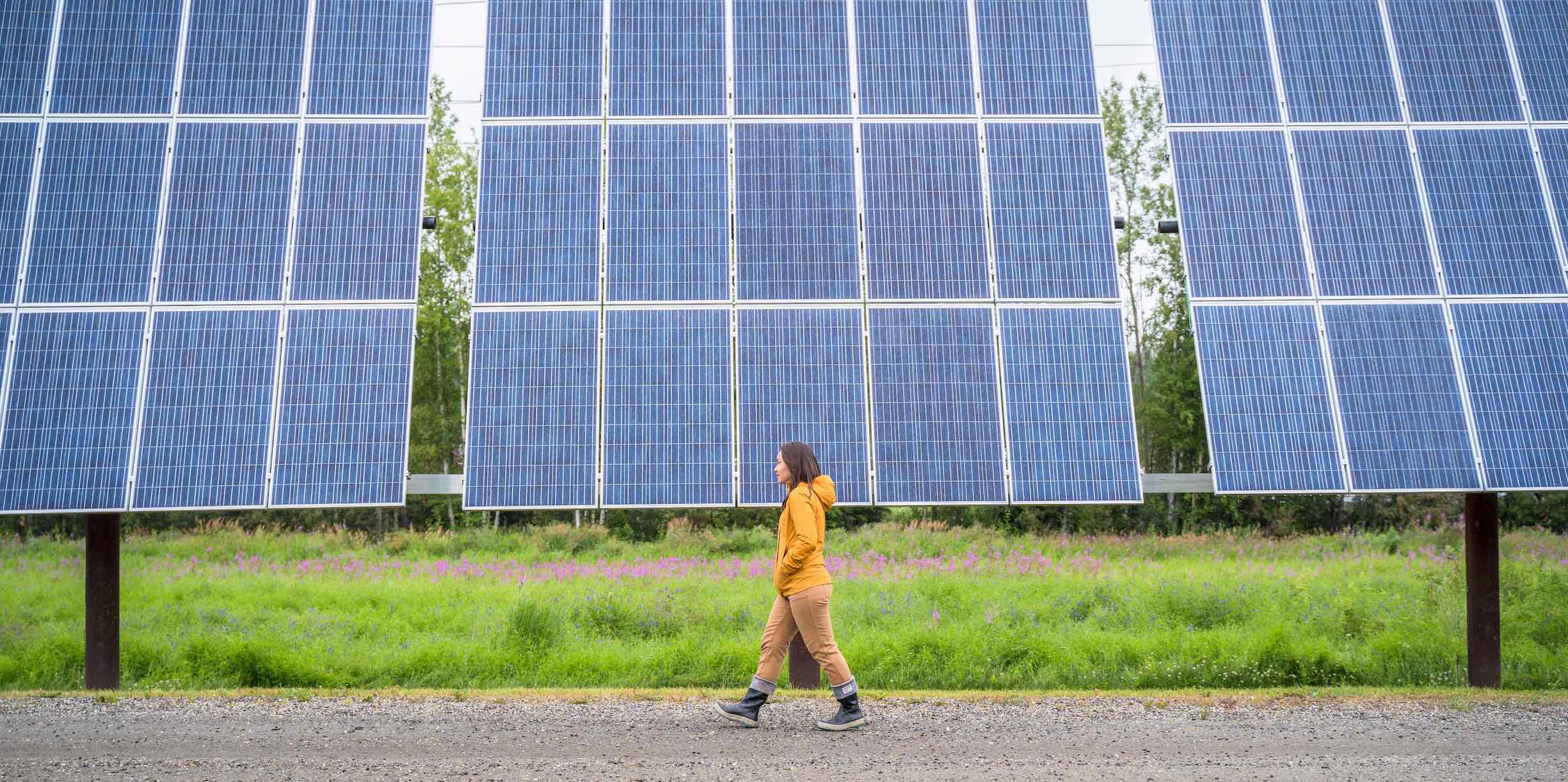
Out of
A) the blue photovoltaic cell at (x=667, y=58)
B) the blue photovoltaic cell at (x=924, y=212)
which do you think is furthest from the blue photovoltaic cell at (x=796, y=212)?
the blue photovoltaic cell at (x=667, y=58)

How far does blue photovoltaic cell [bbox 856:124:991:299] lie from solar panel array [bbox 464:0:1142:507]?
0.07 ft

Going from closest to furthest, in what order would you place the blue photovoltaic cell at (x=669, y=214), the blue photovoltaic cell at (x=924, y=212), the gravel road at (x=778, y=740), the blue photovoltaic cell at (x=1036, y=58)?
the gravel road at (x=778, y=740), the blue photovoltaic cell at (x=669, y=214), the blue photovoltaic cell at (x=924, y=212), the blue photovoltaic cell at (x=1036, y=58)

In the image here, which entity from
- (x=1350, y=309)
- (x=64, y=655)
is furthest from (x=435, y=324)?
(x=1350, y=309)

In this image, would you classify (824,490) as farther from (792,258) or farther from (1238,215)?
(1238,215)

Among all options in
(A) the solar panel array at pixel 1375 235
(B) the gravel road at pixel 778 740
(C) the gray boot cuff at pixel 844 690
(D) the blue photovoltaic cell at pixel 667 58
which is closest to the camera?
(B) the gravel road at pixel 778 740

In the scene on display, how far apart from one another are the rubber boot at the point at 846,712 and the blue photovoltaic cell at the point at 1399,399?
4.20 m

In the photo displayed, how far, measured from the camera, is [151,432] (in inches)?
328

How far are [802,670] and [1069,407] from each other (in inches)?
122

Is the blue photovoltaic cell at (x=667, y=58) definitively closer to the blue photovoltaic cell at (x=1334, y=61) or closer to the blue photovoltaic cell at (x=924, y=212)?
the blue photovoltaic cell at (x=924, y=212)

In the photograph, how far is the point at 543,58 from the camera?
31.8 feet

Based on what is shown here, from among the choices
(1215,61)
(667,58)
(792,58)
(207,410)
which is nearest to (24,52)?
(207,410)

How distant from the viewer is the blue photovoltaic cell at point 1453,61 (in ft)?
32.2

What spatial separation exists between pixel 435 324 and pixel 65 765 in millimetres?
18394

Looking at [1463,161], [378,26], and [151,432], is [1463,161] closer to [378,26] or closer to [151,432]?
[378,26]
